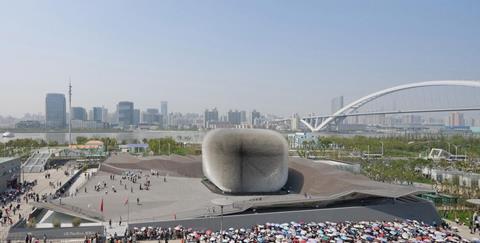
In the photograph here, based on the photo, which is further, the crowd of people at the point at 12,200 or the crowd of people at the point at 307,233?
the crowd of people at the point at 12,200

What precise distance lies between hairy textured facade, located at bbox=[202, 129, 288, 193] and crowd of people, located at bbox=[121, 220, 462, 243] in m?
6.42

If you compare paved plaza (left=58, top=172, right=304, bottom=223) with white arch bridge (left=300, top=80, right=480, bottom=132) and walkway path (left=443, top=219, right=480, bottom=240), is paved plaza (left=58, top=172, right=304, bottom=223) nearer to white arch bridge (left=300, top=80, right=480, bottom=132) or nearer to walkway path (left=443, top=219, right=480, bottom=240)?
walkway path (left=443, top=219, right=480, bottom=240)

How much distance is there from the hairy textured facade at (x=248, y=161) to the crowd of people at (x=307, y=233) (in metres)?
6.42

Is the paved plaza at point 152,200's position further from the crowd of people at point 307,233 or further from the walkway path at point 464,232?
the walkway path at point 464,232

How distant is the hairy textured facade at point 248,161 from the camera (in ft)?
95.2

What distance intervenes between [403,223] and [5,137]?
134366mm

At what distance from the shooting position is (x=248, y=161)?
95.1 feet

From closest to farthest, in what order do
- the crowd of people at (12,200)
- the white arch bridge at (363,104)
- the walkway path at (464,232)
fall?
the walkway path at (464,232) → the crowd of people at (12,200) → the white arch bridge at (363,104)

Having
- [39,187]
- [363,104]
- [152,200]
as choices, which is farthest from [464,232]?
[363,104]

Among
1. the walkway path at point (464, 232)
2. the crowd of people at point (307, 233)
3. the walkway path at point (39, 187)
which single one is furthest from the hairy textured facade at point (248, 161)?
the walkway path at point (39, 187)

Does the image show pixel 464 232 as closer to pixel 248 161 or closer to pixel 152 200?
pixel 248 161

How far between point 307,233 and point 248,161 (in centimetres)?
941

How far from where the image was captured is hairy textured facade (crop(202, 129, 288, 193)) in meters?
29.0

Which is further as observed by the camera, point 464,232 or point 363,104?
point 363,104
